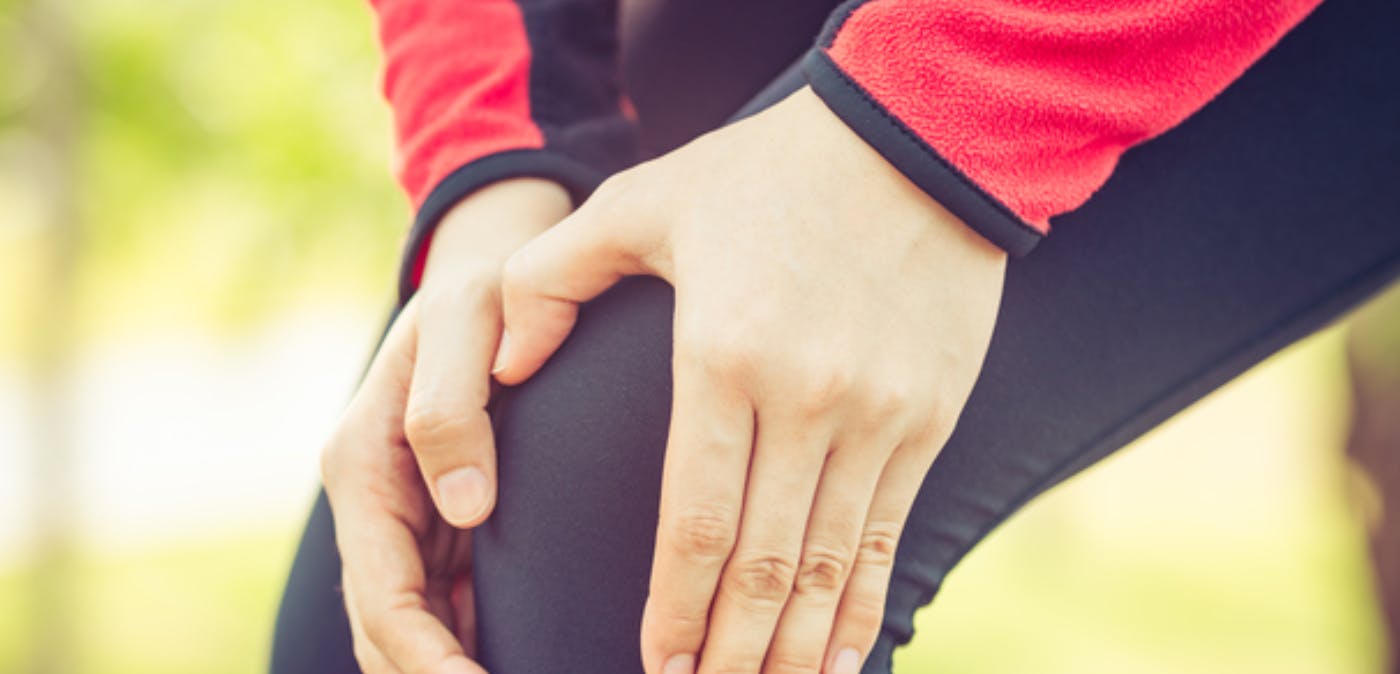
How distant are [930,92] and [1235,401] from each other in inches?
353

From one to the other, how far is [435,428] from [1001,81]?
1.33ft

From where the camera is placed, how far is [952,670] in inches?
173

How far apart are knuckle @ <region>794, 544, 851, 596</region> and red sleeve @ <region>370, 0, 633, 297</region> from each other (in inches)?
15.0

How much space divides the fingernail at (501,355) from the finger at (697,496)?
0.16m

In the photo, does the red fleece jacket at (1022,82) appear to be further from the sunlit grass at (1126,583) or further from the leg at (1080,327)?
the sunlit grass at (1126,583)

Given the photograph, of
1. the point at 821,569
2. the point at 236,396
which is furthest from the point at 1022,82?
the point at 236,396

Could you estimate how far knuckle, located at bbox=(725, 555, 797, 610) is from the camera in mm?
574

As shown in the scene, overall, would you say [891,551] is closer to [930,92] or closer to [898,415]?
[898,415]

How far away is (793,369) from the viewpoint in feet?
1.78

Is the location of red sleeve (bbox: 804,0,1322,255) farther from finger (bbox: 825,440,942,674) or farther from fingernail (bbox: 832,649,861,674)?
fingernail (bbox: 832,649,861,674)

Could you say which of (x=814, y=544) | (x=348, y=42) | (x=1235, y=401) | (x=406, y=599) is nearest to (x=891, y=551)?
(x=814, y=544)

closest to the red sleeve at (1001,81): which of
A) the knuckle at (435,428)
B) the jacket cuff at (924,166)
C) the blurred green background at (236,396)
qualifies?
the jacket cuff at (924,166)

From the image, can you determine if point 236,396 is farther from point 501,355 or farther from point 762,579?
point 762,579

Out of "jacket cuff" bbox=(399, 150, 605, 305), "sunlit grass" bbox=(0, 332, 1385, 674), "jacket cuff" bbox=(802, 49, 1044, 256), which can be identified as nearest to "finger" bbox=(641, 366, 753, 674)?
"jacket cuff" bbox=(802, 49, 1044, 256)
